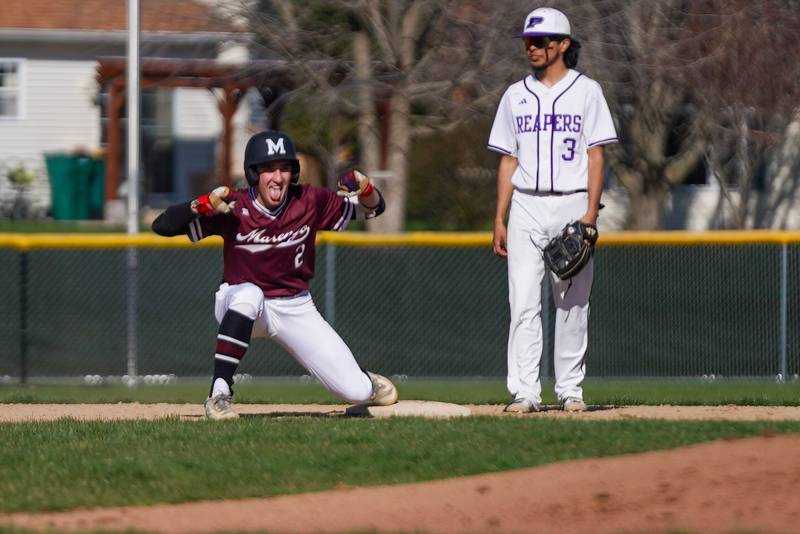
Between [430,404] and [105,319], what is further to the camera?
[105,319]

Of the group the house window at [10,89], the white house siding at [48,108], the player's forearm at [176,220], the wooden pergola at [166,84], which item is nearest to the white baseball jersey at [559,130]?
the player's forearm at [176,220]

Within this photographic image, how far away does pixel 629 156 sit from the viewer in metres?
21.7

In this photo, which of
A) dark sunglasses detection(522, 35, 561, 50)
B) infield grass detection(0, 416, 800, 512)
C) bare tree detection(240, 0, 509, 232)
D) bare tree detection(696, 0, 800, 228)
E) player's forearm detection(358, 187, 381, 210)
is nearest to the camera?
infield grass detection(0, 416, 800, 512)

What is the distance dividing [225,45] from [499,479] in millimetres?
13115

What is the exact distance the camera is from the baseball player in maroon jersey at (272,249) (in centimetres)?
872

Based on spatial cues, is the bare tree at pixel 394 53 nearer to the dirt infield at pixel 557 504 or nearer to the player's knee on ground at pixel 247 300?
the player's knee on ground at pixel 247 300

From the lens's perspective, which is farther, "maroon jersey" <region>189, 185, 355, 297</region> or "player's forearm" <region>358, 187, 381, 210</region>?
"player's forearm" <region>358, 187, 381, 210</region>

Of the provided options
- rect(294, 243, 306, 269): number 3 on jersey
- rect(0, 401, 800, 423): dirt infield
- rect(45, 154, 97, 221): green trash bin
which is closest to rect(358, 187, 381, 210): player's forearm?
rect(294, 243, 306, 269): number 3 on jersey

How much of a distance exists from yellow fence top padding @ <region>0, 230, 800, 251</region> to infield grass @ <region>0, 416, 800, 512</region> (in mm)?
5512

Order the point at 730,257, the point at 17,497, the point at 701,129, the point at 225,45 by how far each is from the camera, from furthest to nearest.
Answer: the point at 701,129 → the point at 225,45 → the point at 730,257 → the point at 17,497

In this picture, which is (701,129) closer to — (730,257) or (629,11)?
(629,11)

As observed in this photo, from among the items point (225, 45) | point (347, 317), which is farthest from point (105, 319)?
point (225, 45)

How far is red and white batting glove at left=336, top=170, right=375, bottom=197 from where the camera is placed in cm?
897

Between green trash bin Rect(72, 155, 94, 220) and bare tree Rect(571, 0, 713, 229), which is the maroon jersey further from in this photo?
green trash bin Rect(72, 155, 94, 220)
